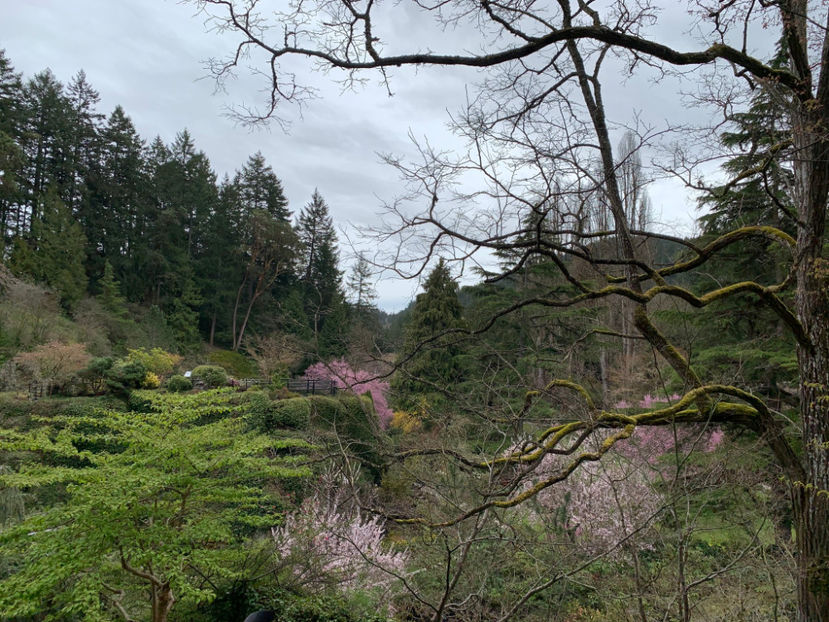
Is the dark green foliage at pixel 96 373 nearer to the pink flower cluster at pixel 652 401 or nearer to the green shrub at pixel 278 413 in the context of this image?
the green shrub at pixel 278 413

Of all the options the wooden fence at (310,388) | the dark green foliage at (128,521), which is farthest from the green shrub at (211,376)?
the dark green foliage at (128,521)

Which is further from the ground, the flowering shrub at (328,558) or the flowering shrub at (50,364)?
the flowering shrub at (50,364)

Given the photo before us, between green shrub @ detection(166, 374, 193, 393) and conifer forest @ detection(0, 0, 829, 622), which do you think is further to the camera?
green shrub @ detection(166, 374, 193, 393)

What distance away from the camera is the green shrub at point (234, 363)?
73.8 feet

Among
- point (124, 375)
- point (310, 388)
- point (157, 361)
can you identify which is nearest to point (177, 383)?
point (124, 375)

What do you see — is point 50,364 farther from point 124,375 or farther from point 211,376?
point 211,376

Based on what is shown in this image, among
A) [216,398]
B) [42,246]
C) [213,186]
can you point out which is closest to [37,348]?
[42,246]

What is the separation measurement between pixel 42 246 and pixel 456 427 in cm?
2234

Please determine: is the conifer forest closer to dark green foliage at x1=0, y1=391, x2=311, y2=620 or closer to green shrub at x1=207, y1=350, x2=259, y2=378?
dark green foliage at x1=0, y1=391, x2=311, y2=620

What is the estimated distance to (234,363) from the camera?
76.3ft

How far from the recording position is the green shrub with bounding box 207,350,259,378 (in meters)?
22.5

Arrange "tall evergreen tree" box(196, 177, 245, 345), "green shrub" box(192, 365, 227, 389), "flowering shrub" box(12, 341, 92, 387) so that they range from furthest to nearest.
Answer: "tall evergreen tree" box(196, 177, 245, 345), "green shrub" box(192, 365, 227, 389), "flowering shrub" box(12, 341, 92, 387)

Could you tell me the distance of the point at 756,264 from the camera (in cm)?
803

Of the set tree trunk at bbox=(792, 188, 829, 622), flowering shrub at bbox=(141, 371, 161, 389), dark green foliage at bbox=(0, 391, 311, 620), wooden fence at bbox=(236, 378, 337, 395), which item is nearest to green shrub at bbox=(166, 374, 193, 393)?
flowering shrub at bbox=(141, 371, 161, 389)
